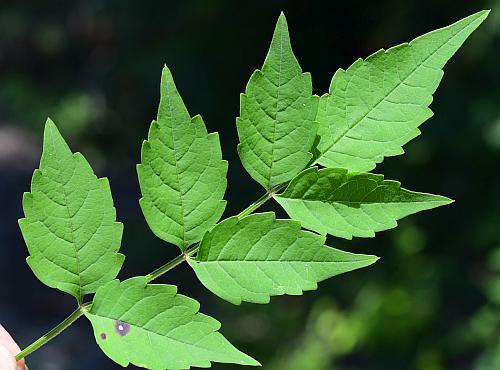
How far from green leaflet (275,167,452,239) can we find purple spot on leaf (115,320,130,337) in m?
0.27

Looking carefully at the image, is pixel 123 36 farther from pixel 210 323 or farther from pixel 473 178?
pixel 210 323

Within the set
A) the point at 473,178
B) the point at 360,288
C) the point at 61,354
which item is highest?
the point at 473,178

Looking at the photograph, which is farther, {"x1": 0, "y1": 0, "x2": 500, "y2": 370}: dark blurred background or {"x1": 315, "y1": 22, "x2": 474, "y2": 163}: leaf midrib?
{"x1": 0, "y1": 0, "x2": 500, "y2": 370}: dark blurred background

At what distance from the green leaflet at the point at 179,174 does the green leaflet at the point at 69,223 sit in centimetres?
6

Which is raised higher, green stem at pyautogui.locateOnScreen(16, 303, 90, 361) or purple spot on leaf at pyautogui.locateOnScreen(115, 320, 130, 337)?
green stem at pyautogui.locateOnScreen(16, 303, 90, 361)

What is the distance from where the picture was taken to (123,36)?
6.61m

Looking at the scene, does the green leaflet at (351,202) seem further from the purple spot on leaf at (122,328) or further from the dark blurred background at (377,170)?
the dark blurred background at (377,170)

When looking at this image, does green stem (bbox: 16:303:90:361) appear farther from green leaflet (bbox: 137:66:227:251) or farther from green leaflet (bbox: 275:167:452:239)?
green leaflet (bbox: 275:167:452:239)

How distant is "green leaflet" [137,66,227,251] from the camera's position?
985 millimetres

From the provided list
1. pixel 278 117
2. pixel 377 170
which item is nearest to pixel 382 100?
pixel 278 117

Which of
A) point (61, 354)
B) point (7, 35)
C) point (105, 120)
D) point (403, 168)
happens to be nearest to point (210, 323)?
point (403, 168)

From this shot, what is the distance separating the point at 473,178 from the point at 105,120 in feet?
15.9

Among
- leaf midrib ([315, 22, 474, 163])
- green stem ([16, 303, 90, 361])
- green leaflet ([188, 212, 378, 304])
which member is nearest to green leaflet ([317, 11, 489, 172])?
leaf midrib ([315, 22, 474, 163])

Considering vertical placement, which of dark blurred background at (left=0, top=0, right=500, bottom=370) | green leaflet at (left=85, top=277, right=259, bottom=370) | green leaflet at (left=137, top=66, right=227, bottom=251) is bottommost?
dark blurred background at (left=0, top=0, right=500, bottom=370)
